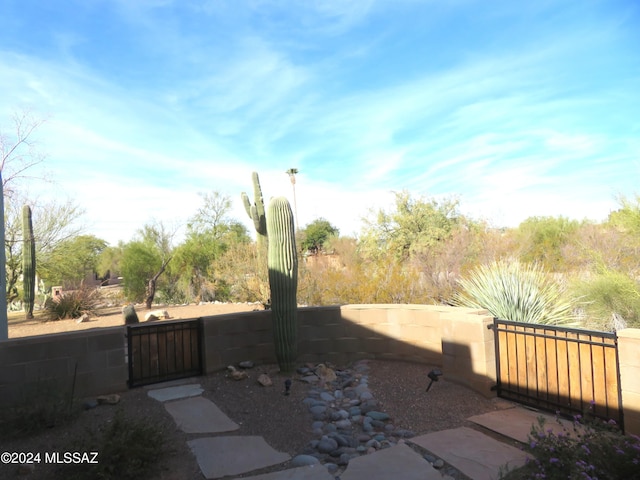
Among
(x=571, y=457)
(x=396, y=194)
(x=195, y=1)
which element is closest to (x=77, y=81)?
(x=195, y=1)

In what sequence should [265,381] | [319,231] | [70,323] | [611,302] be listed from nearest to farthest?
[265,381], [611,302], [70,323], [319,231]

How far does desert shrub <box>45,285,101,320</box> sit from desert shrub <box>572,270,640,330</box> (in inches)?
575

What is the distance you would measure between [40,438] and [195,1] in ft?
26.2

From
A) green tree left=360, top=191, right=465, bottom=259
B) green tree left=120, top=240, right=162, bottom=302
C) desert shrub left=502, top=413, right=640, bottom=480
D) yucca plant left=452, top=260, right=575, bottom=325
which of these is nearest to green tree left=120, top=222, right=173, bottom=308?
green tree left=120, top=240, right=162, bottom=302

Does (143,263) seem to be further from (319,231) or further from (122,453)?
(319,231)

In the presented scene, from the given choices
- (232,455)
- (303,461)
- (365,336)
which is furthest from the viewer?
(365,336)

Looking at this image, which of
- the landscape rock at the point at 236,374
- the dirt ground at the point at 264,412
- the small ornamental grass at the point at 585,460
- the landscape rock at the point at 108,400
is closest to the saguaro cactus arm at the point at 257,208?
the landscape rock at the point at 236,374

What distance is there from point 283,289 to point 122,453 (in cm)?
330

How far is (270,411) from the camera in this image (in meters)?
5.03

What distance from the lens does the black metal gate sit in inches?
238

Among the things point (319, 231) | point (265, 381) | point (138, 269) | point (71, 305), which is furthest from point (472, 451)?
point (319, 231)

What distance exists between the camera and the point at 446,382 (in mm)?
5699

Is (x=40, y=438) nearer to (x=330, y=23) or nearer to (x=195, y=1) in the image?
(x=195, y=1)

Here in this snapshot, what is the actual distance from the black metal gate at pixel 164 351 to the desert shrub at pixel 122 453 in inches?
98.9
